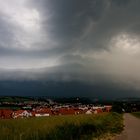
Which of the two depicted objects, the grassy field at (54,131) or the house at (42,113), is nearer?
the grassy field at (54,131)

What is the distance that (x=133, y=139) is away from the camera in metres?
27.8

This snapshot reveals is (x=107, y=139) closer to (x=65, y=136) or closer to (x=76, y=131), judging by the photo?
(x=76, y=131)

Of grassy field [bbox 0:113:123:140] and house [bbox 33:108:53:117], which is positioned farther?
house [bbox 33:108:53:117]

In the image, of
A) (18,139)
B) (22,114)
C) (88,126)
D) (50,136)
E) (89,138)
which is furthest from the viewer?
(22,114)

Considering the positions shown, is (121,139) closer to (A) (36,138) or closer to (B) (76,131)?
(B) (76,131)

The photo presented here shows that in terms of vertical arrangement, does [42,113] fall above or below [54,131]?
above

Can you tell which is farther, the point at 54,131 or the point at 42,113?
the point at 42,113

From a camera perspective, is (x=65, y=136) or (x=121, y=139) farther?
(x=121, y=139)

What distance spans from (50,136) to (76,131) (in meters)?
5.13

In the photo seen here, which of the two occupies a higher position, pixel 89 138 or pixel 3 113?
pixel 3 113

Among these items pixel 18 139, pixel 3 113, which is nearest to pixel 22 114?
pixel 3 113

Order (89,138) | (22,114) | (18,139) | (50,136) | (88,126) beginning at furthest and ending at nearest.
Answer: (22,114) < (88,126) < (89,138) < (50,136) < (18,139)

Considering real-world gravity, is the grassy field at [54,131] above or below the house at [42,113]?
below

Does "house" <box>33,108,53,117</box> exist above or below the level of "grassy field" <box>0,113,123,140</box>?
above
